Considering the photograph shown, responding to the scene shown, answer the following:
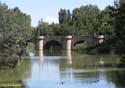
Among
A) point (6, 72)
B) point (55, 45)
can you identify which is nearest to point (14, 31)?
point (6, 72)

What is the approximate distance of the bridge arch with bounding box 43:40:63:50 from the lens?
142m

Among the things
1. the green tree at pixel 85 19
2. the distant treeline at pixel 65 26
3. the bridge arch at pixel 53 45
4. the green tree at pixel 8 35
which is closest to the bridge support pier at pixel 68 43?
the bridge arch at pixel 53 45

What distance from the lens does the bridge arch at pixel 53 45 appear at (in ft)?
465

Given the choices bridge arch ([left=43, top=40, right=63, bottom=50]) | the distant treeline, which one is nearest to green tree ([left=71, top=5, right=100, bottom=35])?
the distant treeline

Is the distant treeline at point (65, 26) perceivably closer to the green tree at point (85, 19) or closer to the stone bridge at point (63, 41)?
the green tree at point (85, 19)

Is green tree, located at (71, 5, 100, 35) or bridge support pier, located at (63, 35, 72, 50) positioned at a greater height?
green tree, located at (71, 5, 100, 35)

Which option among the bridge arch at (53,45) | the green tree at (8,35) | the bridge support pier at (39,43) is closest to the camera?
the green tree at (8,35)

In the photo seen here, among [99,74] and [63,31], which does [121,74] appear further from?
[63,31]

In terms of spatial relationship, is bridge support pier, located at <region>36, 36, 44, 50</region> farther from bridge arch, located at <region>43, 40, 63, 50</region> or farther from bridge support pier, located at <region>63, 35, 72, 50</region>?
bridge support pier, located at <region>63, 35, 72, 50</region>

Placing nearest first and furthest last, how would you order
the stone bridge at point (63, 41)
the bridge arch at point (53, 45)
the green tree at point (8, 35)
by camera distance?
the green tree at point (8, 35)
the stone bridge at point (63, 41)
the bridge arch at point (53, 45)

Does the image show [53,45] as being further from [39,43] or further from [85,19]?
[85,19]

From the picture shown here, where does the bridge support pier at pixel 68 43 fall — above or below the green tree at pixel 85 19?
below

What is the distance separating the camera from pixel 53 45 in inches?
5787

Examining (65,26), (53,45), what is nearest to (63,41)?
(53,45)
